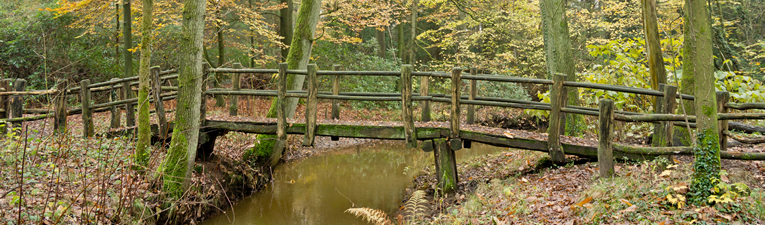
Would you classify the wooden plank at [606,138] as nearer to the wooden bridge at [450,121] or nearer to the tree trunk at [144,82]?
the wooden bridge at [450,121]

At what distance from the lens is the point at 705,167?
4422mm

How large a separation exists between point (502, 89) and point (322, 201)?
11258 millimetres

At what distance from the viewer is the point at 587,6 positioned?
20.8 meters

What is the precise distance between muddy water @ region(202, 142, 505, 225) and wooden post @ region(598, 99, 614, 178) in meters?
3.48

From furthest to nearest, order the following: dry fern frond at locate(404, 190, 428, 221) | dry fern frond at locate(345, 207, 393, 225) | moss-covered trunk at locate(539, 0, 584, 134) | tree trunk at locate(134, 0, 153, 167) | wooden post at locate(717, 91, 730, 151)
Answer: moss-covered trunk at locate(539, 0, 584, 134)
tree trunk at locate(134, 0, 153, 167)
wooden post at locate(717, 91, 730, 151)
dry fern frond at locate(404, 190, 428, 221)
dry fern frond at locate(345, 207, 393, 225)

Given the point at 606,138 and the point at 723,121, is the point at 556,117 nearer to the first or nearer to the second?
the point at 606,138

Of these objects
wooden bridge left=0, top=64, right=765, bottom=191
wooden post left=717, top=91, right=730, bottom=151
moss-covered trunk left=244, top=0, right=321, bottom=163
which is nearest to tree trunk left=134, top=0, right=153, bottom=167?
wooden bridge left=0, top=64, right=765, bottom=191

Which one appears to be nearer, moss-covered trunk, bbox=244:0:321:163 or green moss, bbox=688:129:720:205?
green moss, bbox=688:129:720:205

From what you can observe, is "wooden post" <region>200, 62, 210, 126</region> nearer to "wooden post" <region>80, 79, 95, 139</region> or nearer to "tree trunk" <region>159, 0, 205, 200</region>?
"tree trunk" <region>159, 0, 205, 200</region>

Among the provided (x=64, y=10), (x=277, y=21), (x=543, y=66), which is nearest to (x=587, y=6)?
(x=543, y=66)

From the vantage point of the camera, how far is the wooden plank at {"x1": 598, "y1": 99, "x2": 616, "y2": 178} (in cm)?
595

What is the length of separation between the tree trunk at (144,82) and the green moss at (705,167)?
699 cm

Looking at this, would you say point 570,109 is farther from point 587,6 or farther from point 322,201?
point 587,6

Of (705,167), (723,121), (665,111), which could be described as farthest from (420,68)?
(705,167)
